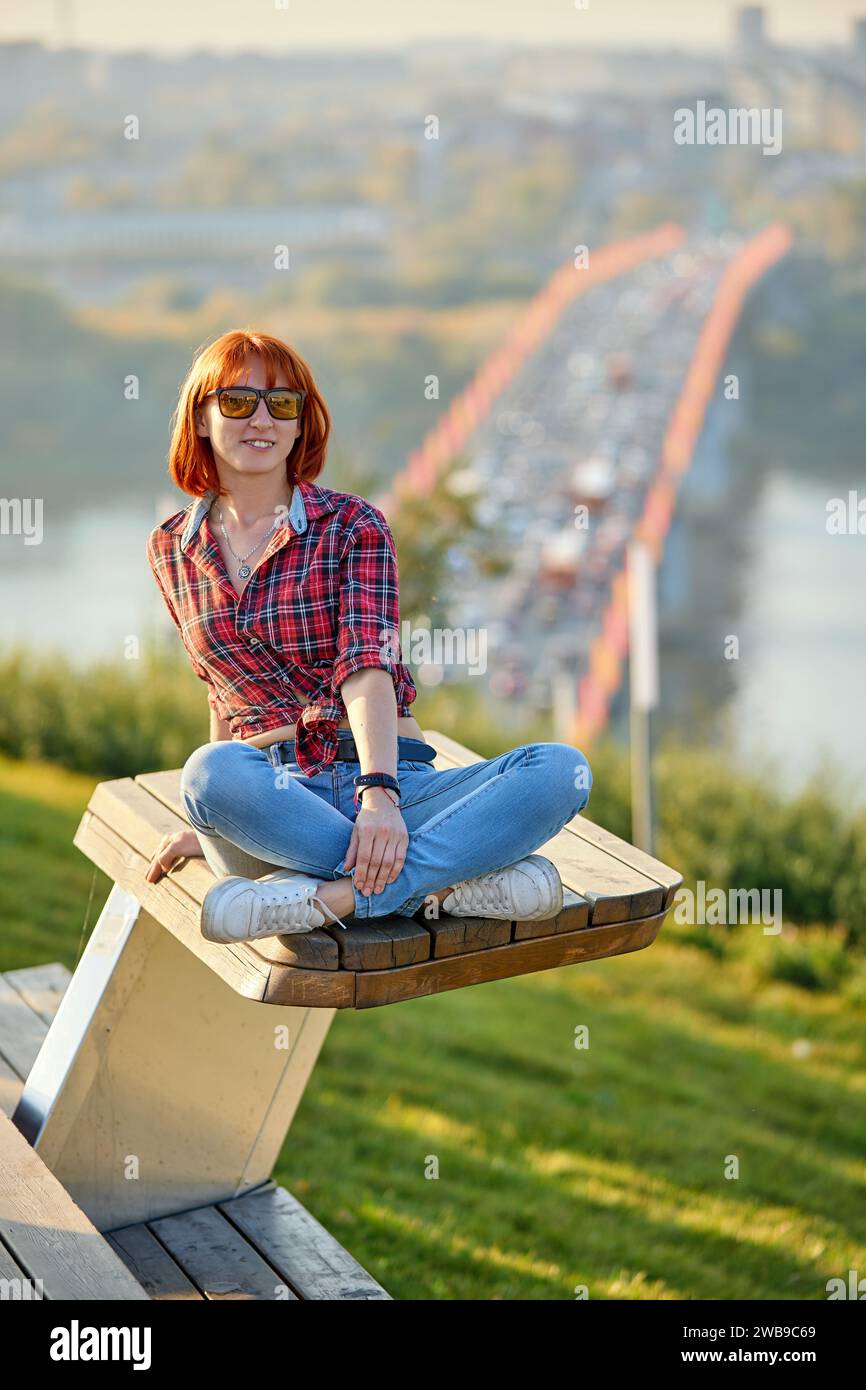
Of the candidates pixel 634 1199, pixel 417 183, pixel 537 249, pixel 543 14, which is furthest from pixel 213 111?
pixel 634 1199

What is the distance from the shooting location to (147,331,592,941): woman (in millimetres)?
1845

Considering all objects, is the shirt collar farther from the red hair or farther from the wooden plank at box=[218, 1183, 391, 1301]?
the wooden plank at box=[218, 1183, 391, 1301]

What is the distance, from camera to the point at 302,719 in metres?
2.06

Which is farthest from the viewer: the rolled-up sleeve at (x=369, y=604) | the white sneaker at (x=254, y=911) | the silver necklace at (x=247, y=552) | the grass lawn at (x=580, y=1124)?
the grass lawn at (x=580, y=1124)

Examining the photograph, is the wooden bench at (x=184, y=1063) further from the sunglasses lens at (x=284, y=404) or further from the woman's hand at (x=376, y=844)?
the sunglasses lens at (x=284, y=404)

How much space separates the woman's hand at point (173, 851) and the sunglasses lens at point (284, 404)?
0.59 m

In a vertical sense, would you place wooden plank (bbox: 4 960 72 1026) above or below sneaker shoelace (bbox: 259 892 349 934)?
below

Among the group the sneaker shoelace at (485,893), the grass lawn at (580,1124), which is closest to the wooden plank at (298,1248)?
the grass lawn at (580,1124)

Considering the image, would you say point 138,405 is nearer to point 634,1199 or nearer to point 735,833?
point 735,833

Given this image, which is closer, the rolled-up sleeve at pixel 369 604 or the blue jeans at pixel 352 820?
the blue jeans at pixel 352 820

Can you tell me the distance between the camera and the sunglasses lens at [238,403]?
80.0 inches

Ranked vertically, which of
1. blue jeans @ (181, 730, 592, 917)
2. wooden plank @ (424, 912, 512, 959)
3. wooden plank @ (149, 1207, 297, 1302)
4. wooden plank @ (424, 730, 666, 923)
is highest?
blue jeans @ (181, 730, 592, 917)

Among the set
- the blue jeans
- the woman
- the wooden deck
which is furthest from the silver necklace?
the wooden deck

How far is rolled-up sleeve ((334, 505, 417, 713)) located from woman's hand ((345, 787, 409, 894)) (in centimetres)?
19
